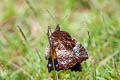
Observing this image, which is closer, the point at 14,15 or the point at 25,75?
the point at 25,75

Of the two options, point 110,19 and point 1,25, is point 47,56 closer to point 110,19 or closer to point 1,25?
point 110,19

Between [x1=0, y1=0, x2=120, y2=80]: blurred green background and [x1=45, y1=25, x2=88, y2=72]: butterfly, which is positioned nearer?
[x1=45, y1=25, x2=88, y2=72]: butterfly

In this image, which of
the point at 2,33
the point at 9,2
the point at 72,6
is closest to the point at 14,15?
the point at 9,2

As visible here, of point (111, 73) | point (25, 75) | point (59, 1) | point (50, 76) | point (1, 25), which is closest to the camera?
point (111, 73)

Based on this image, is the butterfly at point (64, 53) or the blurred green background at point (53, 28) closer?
the butterfly at point (64, 53)
